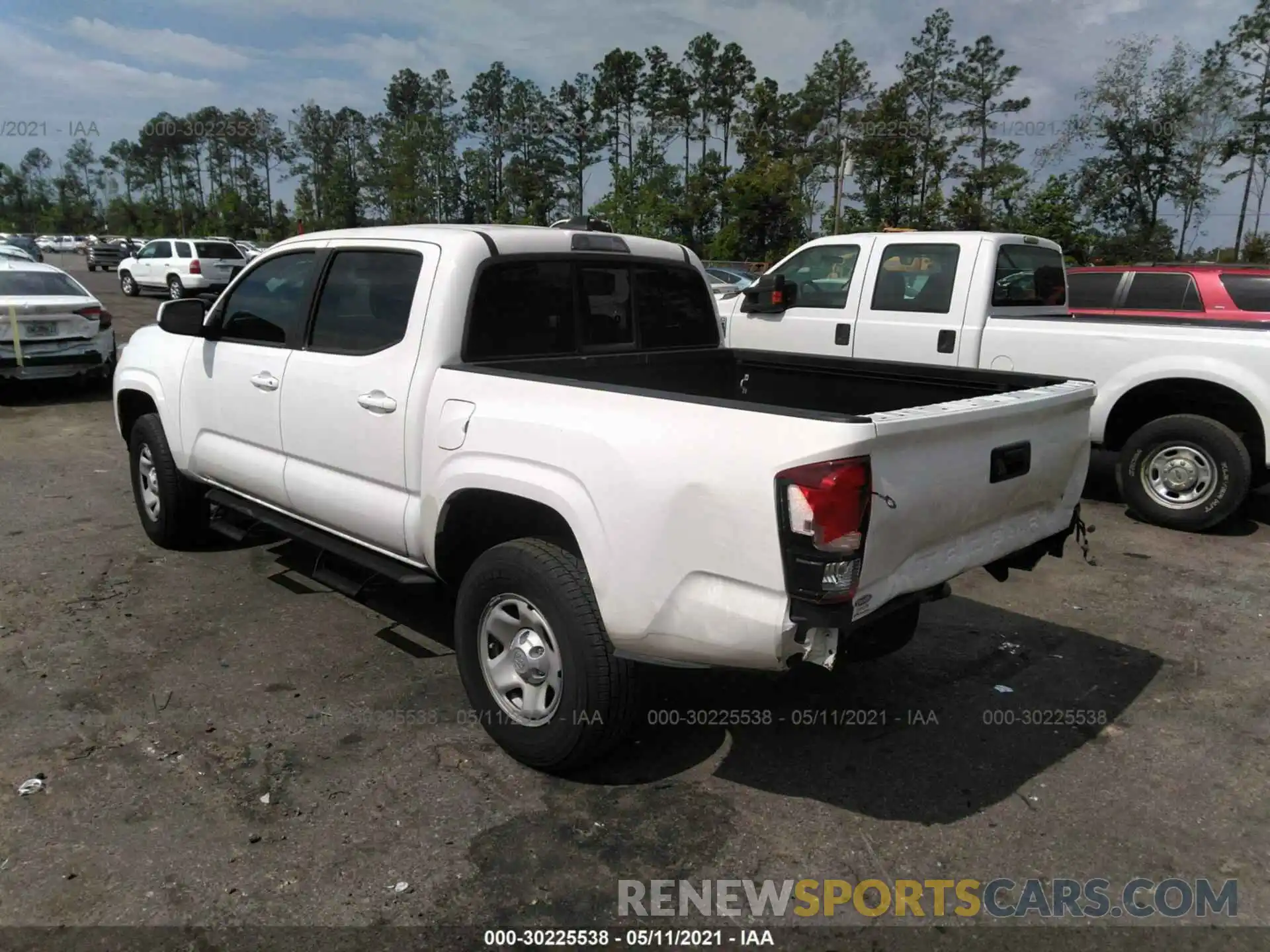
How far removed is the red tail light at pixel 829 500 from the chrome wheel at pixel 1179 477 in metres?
5.22

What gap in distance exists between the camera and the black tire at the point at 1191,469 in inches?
252

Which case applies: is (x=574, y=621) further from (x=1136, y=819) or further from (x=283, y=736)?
(x=1136, y=819)

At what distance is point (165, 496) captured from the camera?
534 centimetres

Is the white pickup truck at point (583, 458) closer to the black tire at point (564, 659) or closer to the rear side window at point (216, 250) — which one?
the black tire at point (564, 659)

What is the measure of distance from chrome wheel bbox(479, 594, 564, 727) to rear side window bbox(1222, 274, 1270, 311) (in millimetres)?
7840

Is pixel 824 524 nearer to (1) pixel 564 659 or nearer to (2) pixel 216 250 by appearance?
(1) pixel 564 659

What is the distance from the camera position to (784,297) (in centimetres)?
810

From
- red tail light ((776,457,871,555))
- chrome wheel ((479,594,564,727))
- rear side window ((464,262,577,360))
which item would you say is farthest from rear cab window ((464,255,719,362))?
red tail light ((776,457,871,555))

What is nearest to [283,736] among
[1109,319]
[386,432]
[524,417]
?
[386,432]

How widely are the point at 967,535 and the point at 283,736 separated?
2596 millimetres

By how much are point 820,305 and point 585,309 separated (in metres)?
4.49

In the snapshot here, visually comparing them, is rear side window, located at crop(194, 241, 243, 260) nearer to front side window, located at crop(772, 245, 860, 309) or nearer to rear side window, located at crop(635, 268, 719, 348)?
front side window, located at crop(772, 245, 860, 309)

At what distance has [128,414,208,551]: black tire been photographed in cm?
529

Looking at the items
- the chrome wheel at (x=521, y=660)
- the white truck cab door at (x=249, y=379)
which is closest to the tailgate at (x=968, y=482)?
the chrome wheel at (x=521, y=660)
